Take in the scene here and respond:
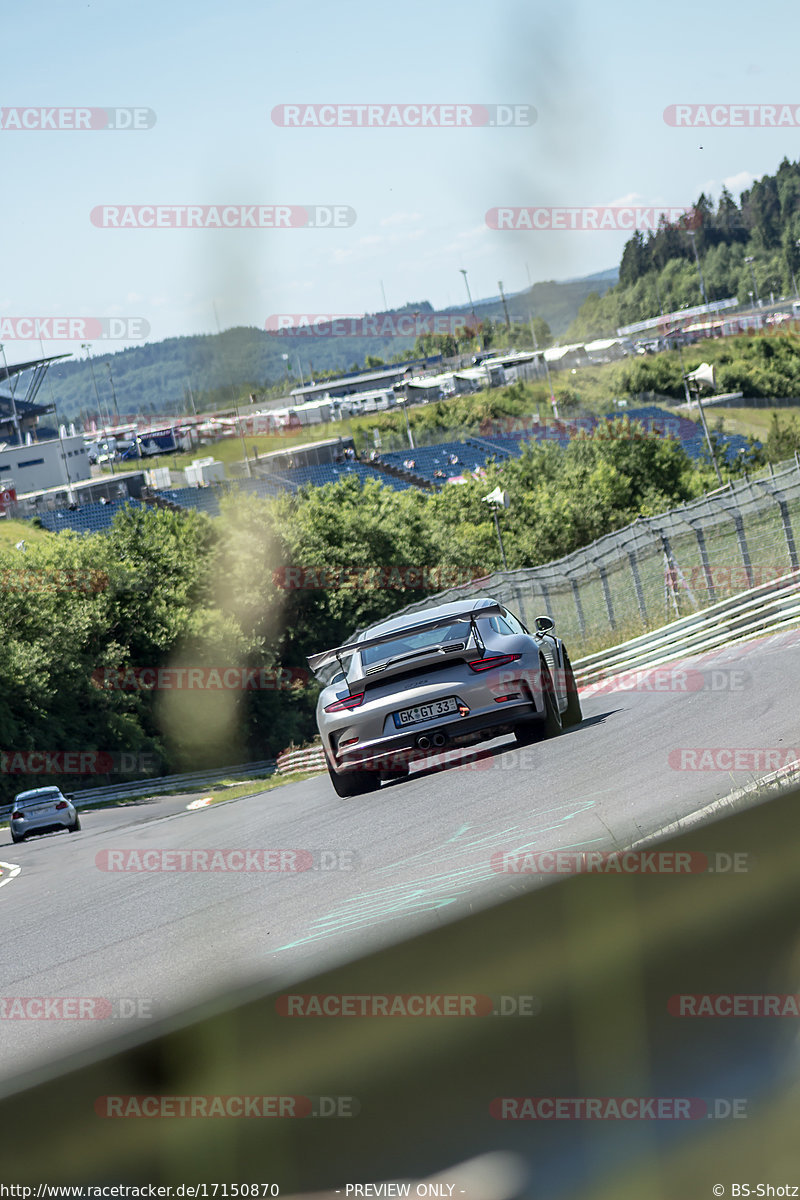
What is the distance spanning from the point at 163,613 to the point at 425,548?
17913 millimetres

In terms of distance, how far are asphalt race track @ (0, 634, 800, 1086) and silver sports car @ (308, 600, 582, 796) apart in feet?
1.73

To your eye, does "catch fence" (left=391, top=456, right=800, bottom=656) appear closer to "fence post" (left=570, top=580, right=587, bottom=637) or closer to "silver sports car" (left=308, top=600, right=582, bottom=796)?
"fence post" (left=570, top=580, right=587, bottom=637)

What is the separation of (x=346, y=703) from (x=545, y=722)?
174cm

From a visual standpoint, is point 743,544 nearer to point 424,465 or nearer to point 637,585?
point 637,585

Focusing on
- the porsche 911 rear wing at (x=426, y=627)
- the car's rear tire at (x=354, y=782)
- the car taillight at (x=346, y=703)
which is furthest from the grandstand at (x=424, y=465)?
the car taillight at (x=346, y=703)

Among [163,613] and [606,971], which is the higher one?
[606,971]

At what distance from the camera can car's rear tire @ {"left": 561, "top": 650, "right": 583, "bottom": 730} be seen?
39.3 feet

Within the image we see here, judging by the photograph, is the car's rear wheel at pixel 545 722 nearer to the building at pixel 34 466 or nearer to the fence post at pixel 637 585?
the fence post at pixel 637 585

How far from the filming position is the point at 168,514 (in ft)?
203

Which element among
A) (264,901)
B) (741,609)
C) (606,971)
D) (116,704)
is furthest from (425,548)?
(606,971)

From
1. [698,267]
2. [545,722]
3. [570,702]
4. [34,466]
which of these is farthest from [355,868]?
[698,267]

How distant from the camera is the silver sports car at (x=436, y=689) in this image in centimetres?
1025

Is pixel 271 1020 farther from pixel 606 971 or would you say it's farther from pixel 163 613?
pixel 163 613

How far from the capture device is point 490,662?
10266mm
